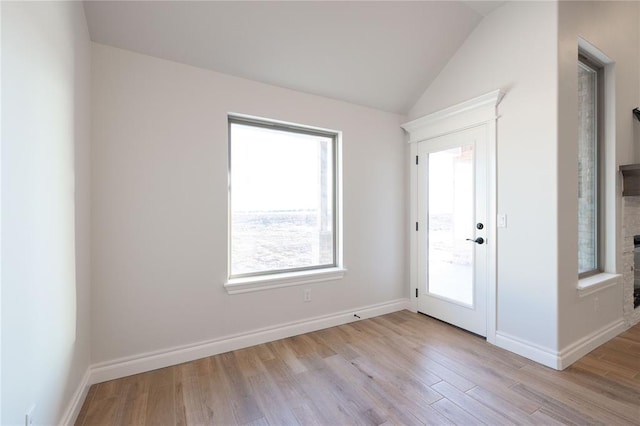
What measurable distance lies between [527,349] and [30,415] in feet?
10.4

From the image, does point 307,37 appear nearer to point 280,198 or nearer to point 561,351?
point 280,198

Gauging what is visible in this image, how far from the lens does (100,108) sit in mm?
2113

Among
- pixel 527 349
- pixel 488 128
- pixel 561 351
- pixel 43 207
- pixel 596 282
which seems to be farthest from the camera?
pixel 488 128

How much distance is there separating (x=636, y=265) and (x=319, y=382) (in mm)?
3739

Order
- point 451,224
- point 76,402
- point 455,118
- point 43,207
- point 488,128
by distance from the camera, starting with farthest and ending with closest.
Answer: point 451,224, point 455,118, point 488,128, point 76,402, point 43,207

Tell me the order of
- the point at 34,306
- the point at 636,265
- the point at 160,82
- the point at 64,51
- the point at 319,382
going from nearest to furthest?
the point at 34,306 → the point at 64,51 → the point at 319,382 → the point at 160,82 → the point at 636,265

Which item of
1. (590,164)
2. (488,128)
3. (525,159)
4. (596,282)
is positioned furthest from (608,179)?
(488,128)

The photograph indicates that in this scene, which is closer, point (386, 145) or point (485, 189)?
point (485, 189)

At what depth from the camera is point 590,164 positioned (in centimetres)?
288

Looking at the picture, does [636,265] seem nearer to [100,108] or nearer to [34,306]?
[34,306]

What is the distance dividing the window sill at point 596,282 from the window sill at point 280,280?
207 cm

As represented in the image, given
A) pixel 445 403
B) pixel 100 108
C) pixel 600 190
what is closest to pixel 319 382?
pixel 445 403

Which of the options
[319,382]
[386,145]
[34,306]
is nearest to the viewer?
[34,306]

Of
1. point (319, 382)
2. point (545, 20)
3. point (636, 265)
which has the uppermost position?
point (545, 20)
